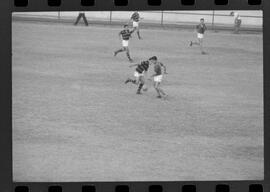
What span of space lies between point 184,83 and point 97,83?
106 inches

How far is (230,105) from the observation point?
18609 mm

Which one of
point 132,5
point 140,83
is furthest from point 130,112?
point 132,5

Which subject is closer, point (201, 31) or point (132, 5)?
point (132, 5)

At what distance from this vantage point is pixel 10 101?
1274cm

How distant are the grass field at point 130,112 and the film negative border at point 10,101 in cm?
109

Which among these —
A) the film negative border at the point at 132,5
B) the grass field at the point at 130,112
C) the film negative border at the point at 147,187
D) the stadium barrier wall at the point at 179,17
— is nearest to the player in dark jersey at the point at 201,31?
the grass field at the point at 130,112

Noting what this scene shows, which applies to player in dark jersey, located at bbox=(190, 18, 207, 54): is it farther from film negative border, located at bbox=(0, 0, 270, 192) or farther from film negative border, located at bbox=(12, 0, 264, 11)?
film negative border, located at bbox=(12, 0, 264, 11)

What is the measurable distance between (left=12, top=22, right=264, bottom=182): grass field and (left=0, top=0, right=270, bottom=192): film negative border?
1093 mm

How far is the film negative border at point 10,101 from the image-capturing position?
37.3 feet

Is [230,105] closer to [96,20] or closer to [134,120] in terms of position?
[134,120]

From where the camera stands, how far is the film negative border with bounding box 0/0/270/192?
447 inches

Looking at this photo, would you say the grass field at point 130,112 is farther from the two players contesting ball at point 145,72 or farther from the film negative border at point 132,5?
the film negative border at point 132,5

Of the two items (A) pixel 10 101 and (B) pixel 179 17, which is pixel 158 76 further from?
(B) pixel 179 17

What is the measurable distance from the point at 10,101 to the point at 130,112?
18.0 ft
